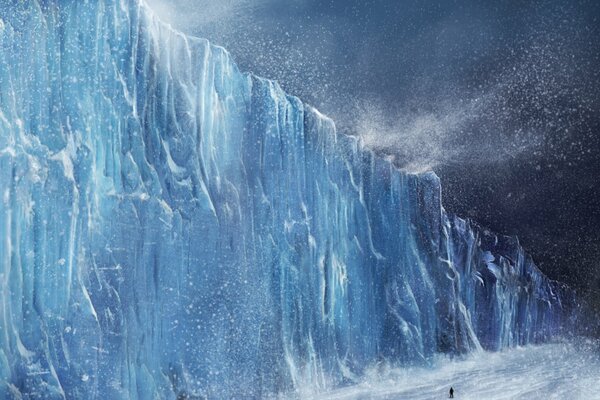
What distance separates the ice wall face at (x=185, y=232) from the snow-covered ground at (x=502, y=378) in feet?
0.26

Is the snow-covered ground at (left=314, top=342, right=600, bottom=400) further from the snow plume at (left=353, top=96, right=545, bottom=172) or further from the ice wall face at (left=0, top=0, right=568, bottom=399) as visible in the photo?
the snow plume at (left=353, top=96, right=545, bottom=172)

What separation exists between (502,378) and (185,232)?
1.66 meters

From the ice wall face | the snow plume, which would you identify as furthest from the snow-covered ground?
the snow plume

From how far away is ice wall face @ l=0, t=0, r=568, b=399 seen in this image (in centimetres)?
272

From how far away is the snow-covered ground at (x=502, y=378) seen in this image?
9.66ft

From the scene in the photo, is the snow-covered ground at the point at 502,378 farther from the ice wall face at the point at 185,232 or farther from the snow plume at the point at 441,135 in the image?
the snow plume at the point at 441,135

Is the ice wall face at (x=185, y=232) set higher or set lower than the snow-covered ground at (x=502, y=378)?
higher

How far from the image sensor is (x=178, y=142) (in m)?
2.86

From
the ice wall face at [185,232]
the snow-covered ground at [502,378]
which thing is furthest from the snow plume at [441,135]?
the snow-covered ground at [502,378]

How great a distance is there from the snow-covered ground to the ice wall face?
3.2 inches

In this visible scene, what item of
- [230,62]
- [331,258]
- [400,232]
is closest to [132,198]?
[230,62]

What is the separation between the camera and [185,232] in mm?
2832

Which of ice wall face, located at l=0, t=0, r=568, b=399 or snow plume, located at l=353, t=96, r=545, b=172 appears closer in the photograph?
ice wall face, located at l=0, t=0, r=568, b=399

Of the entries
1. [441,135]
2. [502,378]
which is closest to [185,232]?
[441,135]
